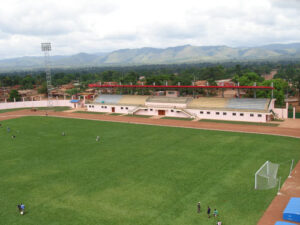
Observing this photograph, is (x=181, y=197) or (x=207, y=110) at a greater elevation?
(x=207, y=110)

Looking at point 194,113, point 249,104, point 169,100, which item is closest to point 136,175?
point 194,113

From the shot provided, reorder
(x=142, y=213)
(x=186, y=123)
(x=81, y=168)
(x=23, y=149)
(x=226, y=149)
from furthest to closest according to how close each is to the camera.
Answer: (x=186, y=123)
(x=23, y=149)
(x=226, y=149)
(x=81, y=168)
(x=142, y=213)

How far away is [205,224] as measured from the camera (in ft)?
82.9

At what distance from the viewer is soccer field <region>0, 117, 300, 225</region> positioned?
2738 centimetres

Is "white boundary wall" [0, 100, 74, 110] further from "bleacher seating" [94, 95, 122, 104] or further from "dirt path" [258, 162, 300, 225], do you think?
"dirt path" [258, 162, 300, 225]

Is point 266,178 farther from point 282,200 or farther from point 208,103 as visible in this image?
point 208,103

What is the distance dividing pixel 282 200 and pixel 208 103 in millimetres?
49092

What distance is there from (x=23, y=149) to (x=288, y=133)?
164ft

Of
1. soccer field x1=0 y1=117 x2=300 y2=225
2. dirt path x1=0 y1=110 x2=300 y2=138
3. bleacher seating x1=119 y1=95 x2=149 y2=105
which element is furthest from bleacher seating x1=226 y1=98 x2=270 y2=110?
bleacher seating x1=119 y1=95 x2=149 y2=105

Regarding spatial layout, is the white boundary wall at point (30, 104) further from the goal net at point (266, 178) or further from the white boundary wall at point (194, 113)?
the goal net at point (266, 178)

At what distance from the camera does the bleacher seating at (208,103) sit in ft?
246

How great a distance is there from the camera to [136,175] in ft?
121

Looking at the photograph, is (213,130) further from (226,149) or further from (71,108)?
(71,108)

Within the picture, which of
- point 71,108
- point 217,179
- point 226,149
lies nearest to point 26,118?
point 71,108
